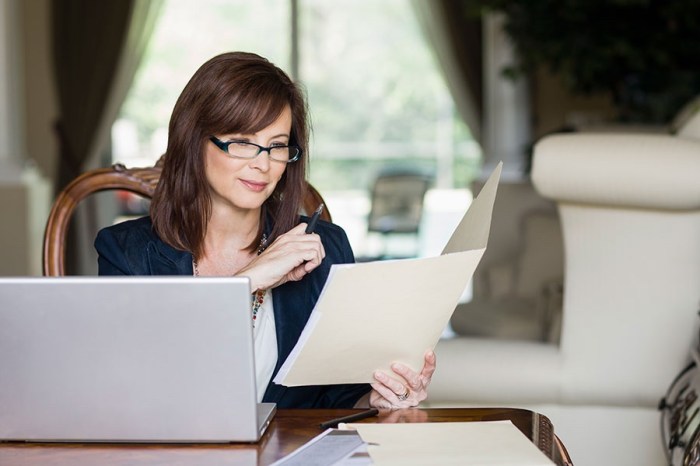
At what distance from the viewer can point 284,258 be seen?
1836 mm

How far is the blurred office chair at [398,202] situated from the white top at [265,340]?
6.88 meters

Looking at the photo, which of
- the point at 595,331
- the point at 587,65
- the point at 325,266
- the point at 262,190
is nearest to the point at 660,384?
the point at 595,331

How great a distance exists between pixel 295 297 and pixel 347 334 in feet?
1.57

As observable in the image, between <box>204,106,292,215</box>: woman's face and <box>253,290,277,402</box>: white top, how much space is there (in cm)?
19

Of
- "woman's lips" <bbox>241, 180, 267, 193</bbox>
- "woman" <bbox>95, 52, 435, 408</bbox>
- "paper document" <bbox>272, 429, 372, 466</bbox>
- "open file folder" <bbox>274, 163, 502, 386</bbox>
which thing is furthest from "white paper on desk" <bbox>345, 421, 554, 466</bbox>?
"woman's lips" <bbox>241, 180, 267, 193</bbox>

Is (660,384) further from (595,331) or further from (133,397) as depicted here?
(133,397)

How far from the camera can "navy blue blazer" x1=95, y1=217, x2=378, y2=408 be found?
2.04 m

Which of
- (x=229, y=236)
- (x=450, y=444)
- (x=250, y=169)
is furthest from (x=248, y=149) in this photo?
(x=450, y=444)

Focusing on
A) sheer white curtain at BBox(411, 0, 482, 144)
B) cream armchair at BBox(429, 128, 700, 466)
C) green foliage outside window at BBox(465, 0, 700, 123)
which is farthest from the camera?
sheer white curtain at BBox(411, 0, 482, 144)

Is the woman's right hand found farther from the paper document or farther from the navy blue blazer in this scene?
the paper document

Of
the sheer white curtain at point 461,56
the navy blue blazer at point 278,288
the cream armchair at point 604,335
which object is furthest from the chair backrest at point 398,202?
the navy blue blazer at point 278,288

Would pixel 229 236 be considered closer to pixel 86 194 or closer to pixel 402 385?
pixel 86 194

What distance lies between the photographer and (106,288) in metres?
1.43

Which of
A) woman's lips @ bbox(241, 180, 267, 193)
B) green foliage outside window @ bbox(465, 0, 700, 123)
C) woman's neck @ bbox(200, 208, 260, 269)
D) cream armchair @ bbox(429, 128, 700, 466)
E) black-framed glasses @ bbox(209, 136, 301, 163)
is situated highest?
green foliage outside window @ bbox(465, 0, 700, 123)
